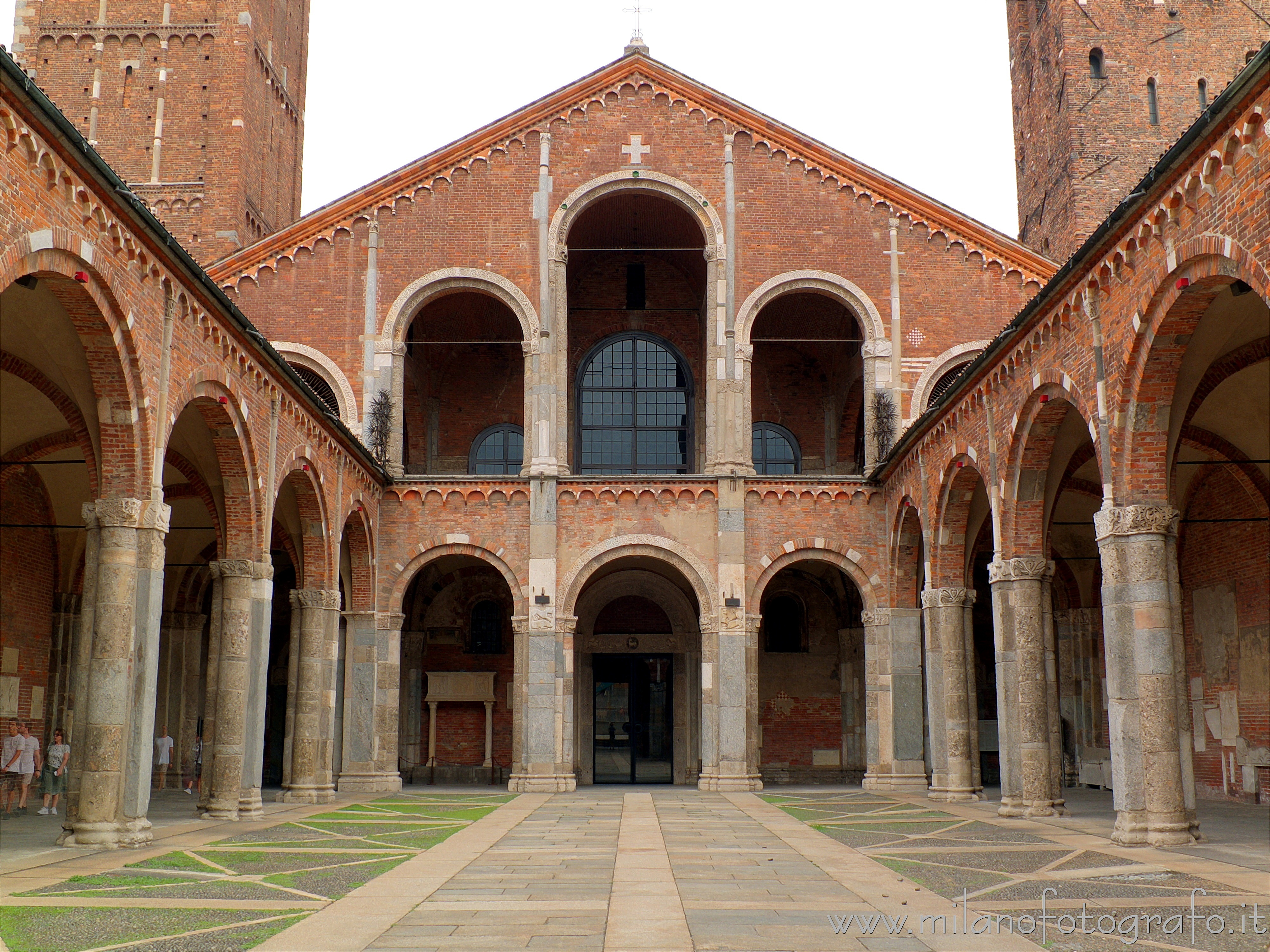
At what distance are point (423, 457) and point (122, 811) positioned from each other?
1650 centimetres

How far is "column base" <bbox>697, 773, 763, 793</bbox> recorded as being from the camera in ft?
76.4

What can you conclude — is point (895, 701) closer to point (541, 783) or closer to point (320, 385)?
point (541, 783)

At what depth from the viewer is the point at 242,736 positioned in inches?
661

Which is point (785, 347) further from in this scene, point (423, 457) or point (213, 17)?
point (213, 17)

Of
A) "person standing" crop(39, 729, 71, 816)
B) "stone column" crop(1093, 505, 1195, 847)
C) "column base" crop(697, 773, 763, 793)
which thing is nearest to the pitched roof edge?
"stone column" crop(1093, 505, 1195, 847)

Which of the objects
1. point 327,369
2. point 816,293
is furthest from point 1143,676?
point 327,369

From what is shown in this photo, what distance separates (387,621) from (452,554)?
1.84 m

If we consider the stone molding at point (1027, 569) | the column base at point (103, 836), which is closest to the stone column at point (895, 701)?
the stone molding at point (1027, 569)

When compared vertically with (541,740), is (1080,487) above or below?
above

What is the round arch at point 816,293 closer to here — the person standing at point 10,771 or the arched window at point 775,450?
the arched window at point 775,450

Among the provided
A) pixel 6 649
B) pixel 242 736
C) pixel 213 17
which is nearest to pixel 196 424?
pixel 242 736

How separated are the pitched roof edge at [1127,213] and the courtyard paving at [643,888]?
6.33 metres

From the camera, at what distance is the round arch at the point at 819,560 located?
24109 millimetres

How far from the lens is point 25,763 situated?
18.5 metres
